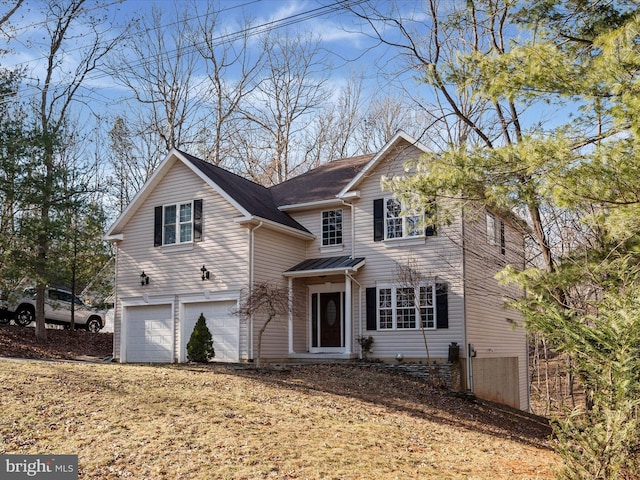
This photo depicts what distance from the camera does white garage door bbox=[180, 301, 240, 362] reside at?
60.5 ft

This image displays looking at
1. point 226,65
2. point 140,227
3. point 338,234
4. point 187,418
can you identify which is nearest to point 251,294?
point 338,234

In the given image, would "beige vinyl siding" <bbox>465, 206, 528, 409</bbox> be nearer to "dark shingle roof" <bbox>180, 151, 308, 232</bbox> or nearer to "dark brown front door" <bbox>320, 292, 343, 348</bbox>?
"dark brown front door" <bbox>320, 292, 343, 348</bbox>

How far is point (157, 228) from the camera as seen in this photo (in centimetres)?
2044

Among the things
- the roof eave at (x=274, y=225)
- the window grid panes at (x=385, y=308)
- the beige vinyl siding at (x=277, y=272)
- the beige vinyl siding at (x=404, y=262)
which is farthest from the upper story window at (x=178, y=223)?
the window grid panes at (x=385, y=308)

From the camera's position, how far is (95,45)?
84.8 ft

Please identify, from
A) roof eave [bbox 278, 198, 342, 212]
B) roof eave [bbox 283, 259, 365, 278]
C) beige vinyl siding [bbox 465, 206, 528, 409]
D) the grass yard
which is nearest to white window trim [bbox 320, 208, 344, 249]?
roof eave [bbox 278, 198, 342, 212]

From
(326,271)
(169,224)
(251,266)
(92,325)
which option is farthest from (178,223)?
(92,325)

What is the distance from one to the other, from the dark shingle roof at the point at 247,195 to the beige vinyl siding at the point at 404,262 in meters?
2.50

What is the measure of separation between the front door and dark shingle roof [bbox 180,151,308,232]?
92.8 inches

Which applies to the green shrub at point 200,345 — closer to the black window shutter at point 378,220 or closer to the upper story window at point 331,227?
the upper story window at point 331,227

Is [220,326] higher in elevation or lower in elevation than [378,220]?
lower

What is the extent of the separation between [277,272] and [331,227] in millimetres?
2406

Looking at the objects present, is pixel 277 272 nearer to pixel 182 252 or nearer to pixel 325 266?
pixel 325 266

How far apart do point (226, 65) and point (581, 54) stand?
25.5 metres
